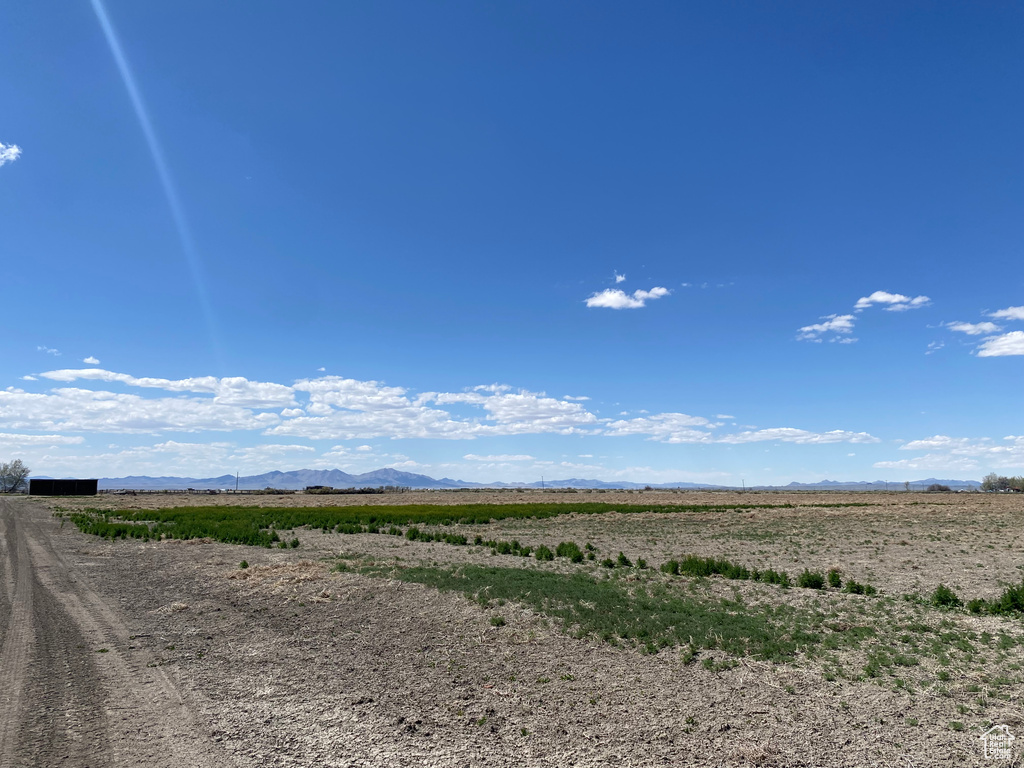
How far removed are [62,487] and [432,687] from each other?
17314 cm

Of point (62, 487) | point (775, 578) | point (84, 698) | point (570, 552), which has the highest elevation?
point (62, 487)

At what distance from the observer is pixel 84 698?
9.43 meters

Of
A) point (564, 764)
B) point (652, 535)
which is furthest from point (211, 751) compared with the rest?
point (652, 535)

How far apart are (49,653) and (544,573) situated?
14.6 metres

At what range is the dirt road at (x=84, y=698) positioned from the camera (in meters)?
7.49

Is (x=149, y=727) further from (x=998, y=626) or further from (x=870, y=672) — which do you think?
(x=998, y=626)

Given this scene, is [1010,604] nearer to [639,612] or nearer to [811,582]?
[811,582]

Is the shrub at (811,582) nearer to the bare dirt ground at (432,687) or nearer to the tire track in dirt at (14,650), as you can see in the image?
the bare dirt ground at (432,687)

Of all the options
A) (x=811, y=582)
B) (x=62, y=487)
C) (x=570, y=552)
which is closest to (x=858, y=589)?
(x=811, y=582)

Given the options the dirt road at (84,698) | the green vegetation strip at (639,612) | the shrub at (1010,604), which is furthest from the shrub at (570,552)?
the dirt road at (84,698)

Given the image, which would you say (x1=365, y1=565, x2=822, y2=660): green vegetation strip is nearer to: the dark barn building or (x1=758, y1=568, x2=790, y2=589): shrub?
(x1=758, y1=568, x2=790, y2=589): shrub

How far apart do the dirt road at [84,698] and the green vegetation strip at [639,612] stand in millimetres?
8061

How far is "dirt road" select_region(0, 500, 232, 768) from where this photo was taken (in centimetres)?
749

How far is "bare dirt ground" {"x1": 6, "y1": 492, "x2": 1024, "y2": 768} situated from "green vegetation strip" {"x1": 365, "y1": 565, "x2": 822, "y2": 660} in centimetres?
67
